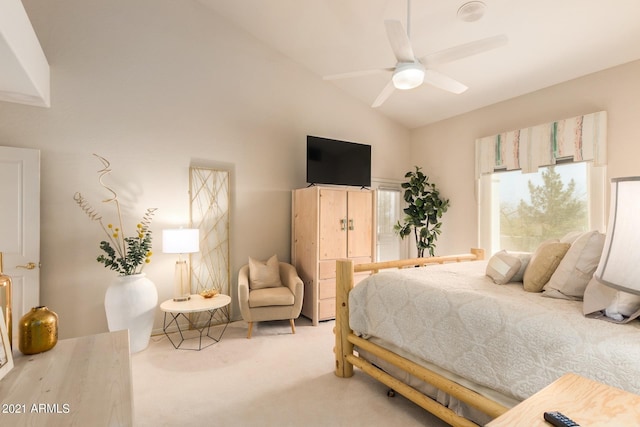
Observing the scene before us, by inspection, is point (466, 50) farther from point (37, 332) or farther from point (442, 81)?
point (37, 332)

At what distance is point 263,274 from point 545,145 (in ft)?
11.6

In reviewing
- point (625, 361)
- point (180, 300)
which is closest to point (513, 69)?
point (625, 361)

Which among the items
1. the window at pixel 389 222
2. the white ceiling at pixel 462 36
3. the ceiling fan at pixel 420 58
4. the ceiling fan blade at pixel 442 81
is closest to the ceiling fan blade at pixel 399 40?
the ceiling fan at pixel 420 58

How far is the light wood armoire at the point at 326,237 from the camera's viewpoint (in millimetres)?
3746

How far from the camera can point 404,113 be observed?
4867 mm

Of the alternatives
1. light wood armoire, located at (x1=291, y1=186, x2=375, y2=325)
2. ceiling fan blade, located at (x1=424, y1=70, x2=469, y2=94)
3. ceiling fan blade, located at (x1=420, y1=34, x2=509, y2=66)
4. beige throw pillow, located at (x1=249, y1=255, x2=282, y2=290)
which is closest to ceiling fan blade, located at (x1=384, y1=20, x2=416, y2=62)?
ceiling fan blade, located at (x1=420, y1=34, x2=509, y2=66)

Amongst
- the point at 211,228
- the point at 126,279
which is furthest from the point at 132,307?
the point at 211,228

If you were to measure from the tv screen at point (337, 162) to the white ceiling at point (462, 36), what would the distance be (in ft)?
3.05

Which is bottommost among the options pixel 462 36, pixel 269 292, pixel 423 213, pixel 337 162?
pixel 269 292

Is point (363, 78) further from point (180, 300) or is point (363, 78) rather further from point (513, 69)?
point (180, 300)

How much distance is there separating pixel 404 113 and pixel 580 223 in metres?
2.69

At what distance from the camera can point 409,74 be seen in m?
2.25

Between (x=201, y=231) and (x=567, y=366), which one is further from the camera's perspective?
(x=201, y=231)

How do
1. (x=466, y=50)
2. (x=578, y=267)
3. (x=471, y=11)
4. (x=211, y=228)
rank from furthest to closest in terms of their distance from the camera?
(x=211, y=228)
(x=471, y=11)
(x=466, y=50)
(x=578, y=267)
